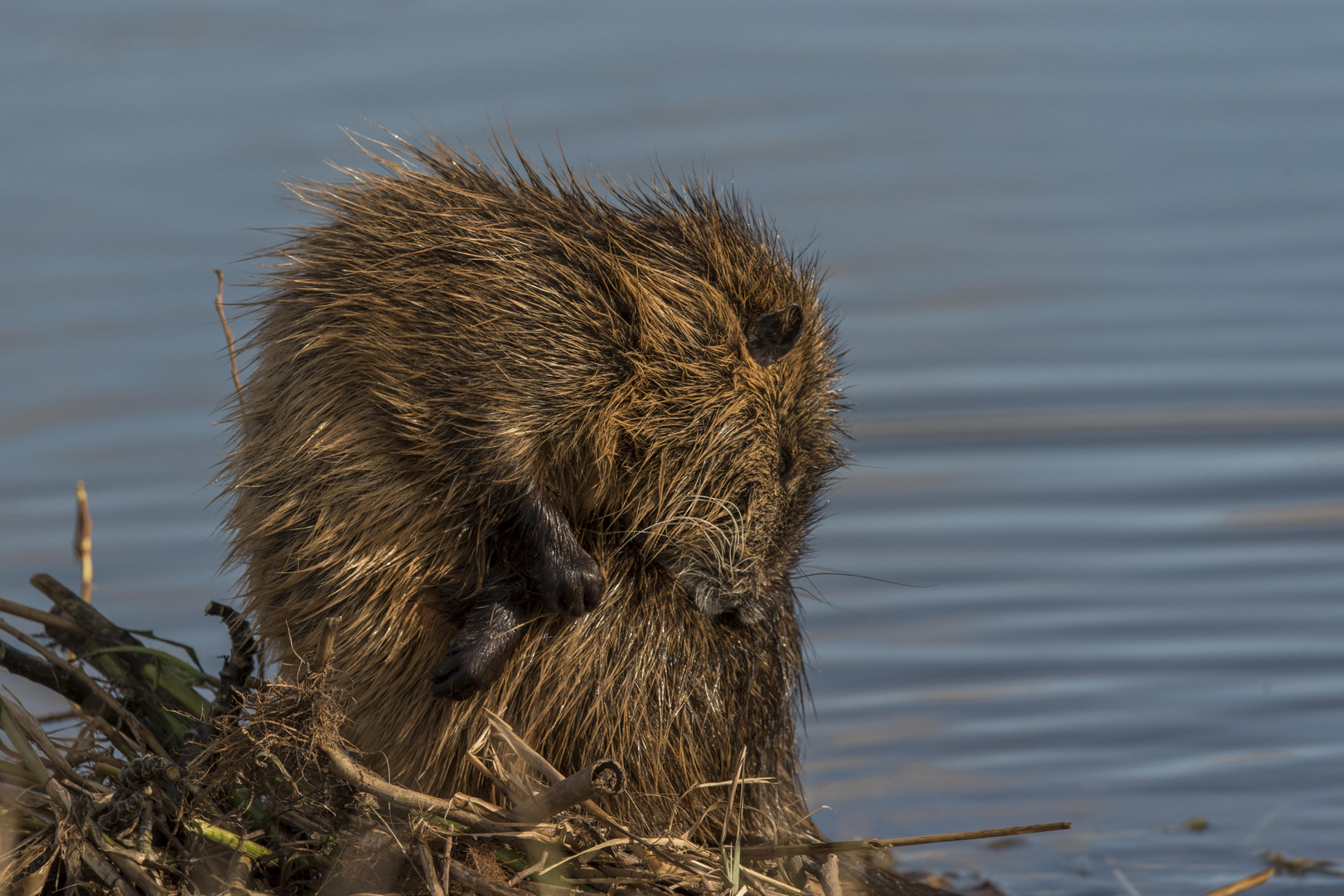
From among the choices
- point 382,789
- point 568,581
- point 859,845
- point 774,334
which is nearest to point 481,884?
point 382,789

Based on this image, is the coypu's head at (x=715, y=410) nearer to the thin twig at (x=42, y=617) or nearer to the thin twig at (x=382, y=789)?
the thin twig at (x=382, y=789)

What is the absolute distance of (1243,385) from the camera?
7.50m

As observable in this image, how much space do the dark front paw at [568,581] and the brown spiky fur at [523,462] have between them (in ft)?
0.45

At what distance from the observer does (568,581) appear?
2969 mm

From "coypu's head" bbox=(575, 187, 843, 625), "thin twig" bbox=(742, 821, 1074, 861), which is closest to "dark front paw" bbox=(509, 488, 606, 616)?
"coypu's head" bbox=(575, 187, 843, 625)

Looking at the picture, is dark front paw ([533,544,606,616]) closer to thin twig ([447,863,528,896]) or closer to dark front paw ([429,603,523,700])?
dark front paw ([429,603,523,700])

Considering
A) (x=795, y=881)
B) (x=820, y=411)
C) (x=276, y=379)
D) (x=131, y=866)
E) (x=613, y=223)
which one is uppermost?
(x=613, y=223)

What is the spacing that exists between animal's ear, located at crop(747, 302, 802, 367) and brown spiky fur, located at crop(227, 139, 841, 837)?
0.02 meters

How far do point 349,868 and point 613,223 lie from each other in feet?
4.79

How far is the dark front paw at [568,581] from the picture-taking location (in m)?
2.96

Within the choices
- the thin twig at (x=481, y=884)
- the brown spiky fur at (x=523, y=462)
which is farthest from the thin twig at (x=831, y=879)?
the thin twig at (x=481, y=884)

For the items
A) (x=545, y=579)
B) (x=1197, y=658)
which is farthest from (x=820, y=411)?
(x=1197, y=658)

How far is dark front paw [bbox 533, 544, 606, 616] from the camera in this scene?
2.96 meters

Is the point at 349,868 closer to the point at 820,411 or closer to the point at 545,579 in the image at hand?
the point at 545,579
